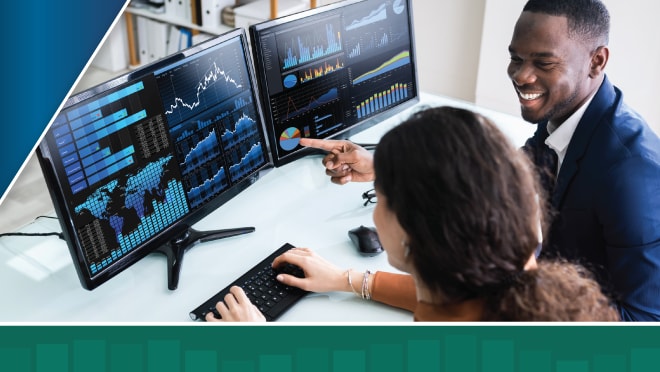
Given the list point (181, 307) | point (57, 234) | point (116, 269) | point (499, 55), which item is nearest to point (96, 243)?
point (116, 269)

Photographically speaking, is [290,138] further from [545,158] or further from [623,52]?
[623,52]

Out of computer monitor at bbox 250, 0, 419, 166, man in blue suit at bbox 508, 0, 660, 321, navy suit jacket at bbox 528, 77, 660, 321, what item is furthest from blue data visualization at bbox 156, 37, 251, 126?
navy suit jacket at bbox 528, 77, 660, 321

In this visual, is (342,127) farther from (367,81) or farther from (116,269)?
Answer: (116,269)

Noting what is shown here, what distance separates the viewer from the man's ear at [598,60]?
1.64 meters

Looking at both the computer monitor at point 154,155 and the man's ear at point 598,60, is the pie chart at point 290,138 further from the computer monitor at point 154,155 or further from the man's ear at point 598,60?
the man's ear at point 598,60

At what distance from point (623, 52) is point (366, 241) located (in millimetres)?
1954

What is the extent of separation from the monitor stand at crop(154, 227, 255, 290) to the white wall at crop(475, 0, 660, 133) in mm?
2063

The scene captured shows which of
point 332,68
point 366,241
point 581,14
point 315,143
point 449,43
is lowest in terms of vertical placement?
point 449,43

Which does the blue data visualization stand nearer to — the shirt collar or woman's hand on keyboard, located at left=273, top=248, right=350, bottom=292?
woman's hand on keyboard, located at left=273, top=248, right=350, bottom=292

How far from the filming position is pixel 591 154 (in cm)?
155

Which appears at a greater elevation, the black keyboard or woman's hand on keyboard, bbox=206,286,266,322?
woman's hand on keyboard, bbox=206,286,266,322

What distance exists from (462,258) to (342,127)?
1053 mm

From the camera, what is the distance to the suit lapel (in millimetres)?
1583

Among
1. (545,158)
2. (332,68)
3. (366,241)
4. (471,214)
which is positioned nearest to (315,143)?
(332,68)
